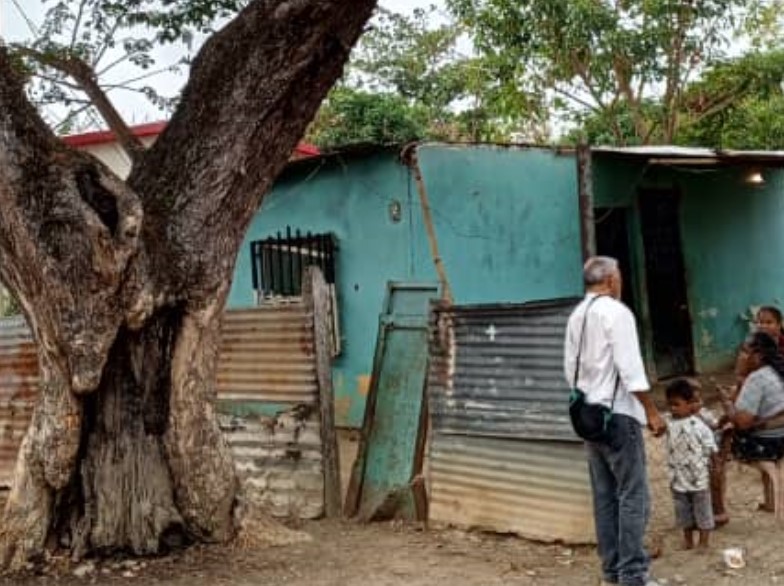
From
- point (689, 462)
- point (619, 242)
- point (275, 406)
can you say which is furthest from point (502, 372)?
point (619, 242)

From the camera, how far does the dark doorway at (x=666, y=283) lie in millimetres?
11617

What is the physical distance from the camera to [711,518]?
16.9 ft

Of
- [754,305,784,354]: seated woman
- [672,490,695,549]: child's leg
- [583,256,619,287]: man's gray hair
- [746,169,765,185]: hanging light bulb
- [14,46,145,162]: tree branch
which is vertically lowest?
[672,490,695,549]: child's leg

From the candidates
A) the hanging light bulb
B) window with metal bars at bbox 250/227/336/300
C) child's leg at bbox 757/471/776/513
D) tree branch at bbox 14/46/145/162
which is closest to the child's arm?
child's leg at bbox 757/471/776/513

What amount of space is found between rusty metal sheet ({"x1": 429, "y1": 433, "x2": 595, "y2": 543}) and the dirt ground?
0.29ft

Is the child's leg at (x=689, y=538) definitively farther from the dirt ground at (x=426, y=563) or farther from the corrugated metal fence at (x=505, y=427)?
the corrugated metal fence at (x=505, y=427)

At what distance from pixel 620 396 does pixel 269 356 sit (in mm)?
2718

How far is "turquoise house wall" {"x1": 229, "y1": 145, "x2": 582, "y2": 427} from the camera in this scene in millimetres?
9508

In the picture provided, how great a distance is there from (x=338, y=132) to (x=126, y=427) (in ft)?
43.2

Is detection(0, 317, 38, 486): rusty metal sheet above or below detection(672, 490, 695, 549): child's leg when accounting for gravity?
above

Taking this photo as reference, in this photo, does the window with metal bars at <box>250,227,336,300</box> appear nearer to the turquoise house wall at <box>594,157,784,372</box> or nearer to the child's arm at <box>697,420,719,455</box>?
the turquoise house wall at <box>594,157,784,372</box>

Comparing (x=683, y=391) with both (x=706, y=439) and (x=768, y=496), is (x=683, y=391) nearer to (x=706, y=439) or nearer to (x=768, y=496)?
(x=706, y=439)

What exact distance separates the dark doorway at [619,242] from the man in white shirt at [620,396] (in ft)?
22.9

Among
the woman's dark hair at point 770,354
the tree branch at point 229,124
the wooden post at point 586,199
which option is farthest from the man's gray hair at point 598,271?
the wooden post at point 586,199
